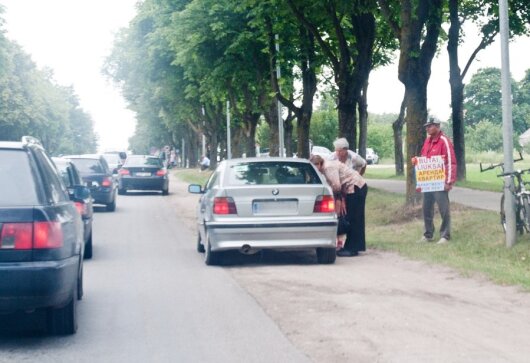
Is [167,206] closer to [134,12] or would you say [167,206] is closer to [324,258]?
[324,258]

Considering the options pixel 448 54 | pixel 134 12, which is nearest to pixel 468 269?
pixel 448 54

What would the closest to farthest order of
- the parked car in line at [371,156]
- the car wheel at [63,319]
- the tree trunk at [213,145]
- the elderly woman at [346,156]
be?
the car wheel at [63,319] < the elderly woman at [346,156] < the tree trunk at [213,145] < the parked car in line at [371,156]

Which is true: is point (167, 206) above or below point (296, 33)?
below

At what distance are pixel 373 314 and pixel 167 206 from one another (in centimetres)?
2171

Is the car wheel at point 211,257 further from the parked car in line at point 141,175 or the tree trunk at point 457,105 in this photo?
the parked car in line at point 141,175

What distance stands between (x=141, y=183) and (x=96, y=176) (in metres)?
11.1

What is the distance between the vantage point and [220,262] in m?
13.2

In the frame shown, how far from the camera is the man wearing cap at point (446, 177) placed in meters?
14.6

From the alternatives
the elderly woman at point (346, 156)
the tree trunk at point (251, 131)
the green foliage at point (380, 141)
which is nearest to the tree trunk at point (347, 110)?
the elderly woman at point (346, 156)

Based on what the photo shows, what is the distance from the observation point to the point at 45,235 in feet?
23.5

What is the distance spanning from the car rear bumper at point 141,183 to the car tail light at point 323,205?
24266 mm

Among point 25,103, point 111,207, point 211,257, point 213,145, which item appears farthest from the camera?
point 25,103

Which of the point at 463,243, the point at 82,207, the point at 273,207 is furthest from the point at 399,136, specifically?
the point at 273,207

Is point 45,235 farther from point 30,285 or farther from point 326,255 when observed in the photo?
point 326,255
